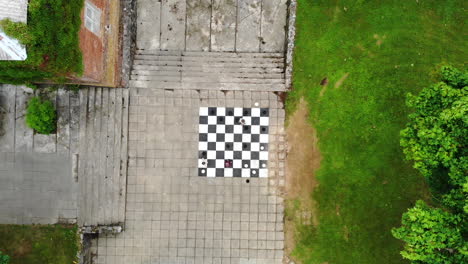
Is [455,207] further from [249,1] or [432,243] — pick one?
[249,1]

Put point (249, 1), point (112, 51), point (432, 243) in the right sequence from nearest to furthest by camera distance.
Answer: point (432, 243), point (112, 51), point (249, 1)

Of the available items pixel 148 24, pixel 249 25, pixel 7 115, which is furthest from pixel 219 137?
pixel 7 115

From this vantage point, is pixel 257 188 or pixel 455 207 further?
pixel 257 188

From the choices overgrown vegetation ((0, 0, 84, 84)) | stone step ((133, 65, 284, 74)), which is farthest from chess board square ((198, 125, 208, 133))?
overgrown vegetation ((0, 0, 84, 84))

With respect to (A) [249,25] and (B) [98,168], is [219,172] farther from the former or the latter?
(A) [249,25]

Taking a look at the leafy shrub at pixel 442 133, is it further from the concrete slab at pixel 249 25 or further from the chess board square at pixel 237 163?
the concrete slab at pixel 249 25

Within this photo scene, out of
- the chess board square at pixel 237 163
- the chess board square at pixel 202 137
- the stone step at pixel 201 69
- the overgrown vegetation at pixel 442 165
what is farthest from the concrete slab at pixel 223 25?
the overgrown vegetation at pixel 442 165

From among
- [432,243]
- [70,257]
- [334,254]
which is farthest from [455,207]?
[70,257]
